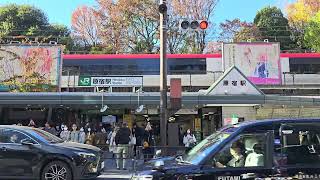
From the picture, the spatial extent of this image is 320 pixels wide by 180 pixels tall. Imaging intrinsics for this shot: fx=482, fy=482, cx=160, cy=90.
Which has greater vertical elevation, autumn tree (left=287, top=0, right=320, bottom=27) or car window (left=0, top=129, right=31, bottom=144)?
autumn tree (left=287, top=0, right=320, bottom=27)

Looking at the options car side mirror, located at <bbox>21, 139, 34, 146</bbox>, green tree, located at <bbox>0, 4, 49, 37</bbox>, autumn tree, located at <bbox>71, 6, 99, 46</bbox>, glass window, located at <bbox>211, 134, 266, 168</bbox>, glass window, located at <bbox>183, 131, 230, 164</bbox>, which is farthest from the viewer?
green tree, located at <bbox>0, 4, 49, 37</bbox>

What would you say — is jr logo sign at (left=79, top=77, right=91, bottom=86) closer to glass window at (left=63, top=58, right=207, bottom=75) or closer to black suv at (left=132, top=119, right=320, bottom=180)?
glass window at (left=63, top=58, right=207, bottom=75)

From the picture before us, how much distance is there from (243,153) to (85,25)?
51.1 meters

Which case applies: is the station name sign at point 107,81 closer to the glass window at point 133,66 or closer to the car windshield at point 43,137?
the glass window at point 133,66

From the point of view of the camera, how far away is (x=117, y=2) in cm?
5219

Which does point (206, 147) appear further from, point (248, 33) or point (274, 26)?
point (274, 26)

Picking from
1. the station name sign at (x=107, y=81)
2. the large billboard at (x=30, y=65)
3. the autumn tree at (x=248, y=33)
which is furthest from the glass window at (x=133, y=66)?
the autumn tree at (x=248, y=33)

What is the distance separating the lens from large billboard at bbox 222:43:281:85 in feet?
116

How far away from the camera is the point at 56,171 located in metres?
11.6

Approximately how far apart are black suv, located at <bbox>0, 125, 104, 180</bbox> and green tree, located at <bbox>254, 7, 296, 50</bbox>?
47.2 meters

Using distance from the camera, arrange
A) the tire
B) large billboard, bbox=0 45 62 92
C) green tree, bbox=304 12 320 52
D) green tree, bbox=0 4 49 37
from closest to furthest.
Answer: the tire, large billboard, bbox=0 45 62 92, green tree, bbox=304 12 320 52, green tree, bbox=0 4 49 37

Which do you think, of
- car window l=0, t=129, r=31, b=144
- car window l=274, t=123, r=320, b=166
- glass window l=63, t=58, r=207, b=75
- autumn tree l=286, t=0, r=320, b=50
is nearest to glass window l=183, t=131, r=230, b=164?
car window l=274, t=123, r=320, b=166

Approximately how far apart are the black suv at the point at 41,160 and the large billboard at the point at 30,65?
20.3 meters

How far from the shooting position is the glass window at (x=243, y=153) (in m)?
6.39
